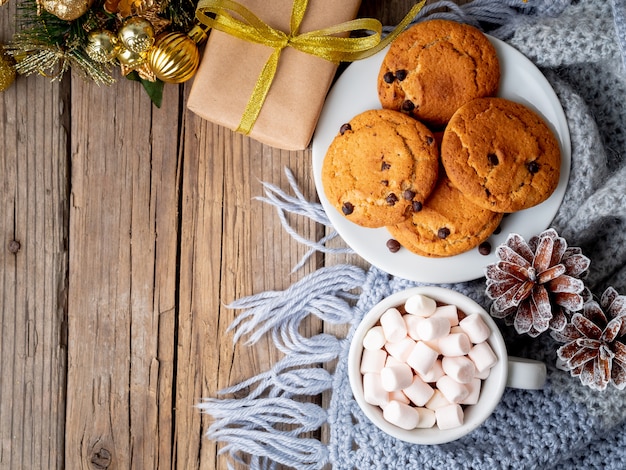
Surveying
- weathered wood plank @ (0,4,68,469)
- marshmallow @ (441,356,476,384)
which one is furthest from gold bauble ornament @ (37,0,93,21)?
marshmallow @ (441,356,476,384)

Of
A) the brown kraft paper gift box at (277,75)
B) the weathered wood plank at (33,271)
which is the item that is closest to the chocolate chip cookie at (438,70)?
the brown kraft paper gift box at (277,75)

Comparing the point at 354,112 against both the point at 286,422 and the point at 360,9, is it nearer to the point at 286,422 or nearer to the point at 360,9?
the point at 360,9

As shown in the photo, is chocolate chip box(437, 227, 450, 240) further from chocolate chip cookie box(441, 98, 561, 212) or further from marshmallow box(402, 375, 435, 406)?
marshmallow box(402, 375, 435, 406)

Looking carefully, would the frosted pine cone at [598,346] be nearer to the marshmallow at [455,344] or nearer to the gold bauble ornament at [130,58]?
the marshmallow at [455,344]

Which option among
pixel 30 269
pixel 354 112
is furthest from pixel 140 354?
pixel 354 112

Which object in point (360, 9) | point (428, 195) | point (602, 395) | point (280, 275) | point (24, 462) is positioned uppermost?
point (360, 9)

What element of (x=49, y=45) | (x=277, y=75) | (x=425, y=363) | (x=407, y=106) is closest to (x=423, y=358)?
(x=425, y=363)
